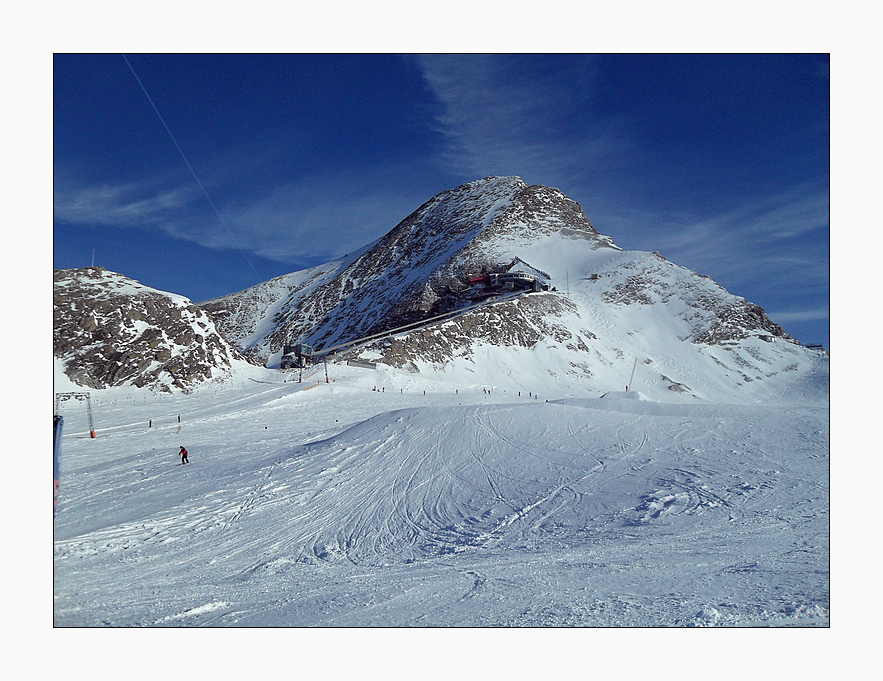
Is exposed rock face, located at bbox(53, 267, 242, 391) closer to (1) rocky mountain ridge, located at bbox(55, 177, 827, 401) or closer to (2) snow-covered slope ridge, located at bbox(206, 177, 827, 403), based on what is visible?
(1) rocky mountain ridge, located at bbox(55, 177, 827, 401)

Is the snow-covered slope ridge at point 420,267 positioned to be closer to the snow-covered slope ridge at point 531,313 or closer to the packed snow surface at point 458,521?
the snow-covered slope ridge at point 531,313

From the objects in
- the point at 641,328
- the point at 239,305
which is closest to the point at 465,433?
the point at 641,328

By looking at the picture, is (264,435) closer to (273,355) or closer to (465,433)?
(465,433)

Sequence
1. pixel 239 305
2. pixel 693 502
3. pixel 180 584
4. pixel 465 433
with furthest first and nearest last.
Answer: pixel 239 305
pixel 465 433
pixel 693 502
pixel 180 584

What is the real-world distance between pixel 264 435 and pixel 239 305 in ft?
393

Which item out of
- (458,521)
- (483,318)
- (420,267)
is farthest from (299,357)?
(420,267)

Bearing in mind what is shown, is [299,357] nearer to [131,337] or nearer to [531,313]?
[131,337]

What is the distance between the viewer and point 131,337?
40094 mm

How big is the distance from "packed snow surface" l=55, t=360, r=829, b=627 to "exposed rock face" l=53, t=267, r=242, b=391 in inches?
521

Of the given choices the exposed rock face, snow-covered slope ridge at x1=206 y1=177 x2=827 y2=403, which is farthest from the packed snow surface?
snow-covered slope ridge at x1=206 y1=177 x2=827 y2=403

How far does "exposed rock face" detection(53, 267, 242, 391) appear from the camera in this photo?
3572 cm

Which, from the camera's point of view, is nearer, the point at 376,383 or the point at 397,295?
the point at 376,383

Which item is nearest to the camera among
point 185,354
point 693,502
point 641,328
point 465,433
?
point 693,502

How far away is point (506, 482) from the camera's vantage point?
15.5 m
